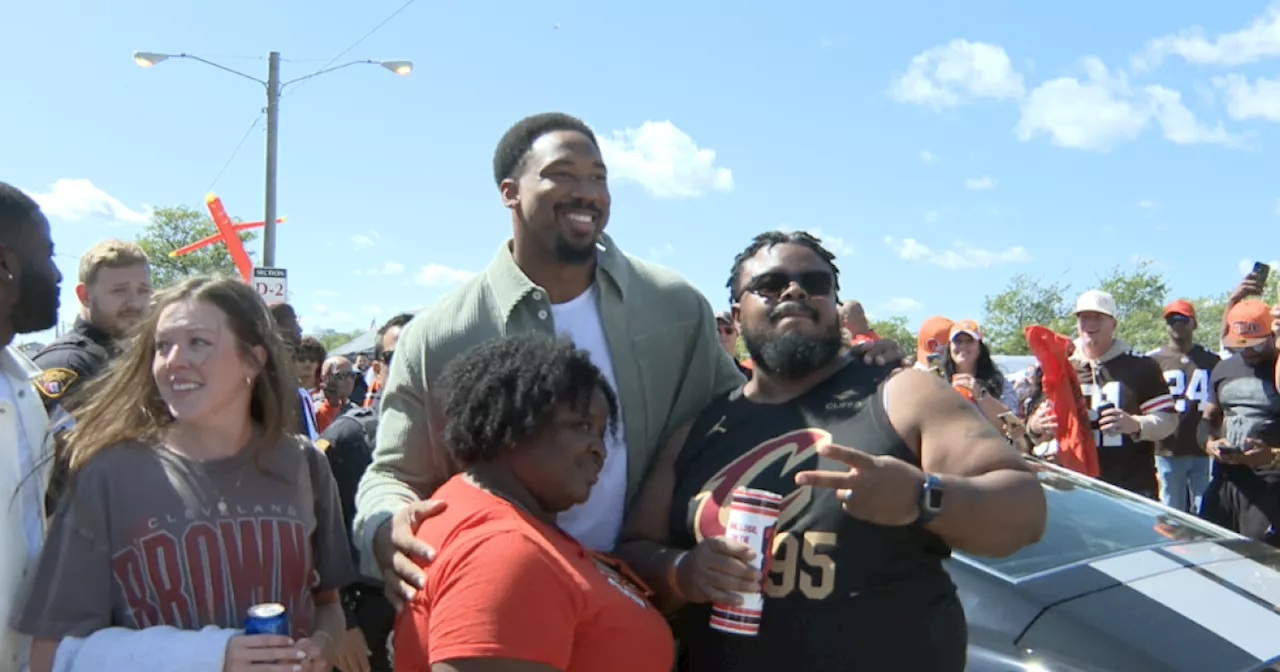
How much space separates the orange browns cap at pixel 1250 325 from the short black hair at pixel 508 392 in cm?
570

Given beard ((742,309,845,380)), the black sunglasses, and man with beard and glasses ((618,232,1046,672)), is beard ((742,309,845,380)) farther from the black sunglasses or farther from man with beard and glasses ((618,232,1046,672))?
the black sunglasses

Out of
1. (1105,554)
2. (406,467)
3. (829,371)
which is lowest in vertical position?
(1105,554)

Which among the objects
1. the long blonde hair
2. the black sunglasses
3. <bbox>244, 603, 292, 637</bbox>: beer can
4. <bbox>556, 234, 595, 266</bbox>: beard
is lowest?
<bbox>244, 603, 292, 637</bbox>: beer can

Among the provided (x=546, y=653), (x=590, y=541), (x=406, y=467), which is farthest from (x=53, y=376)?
(x=546, y=653)

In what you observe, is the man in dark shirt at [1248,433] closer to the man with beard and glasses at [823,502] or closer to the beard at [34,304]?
the man with beard and glasses at [823,502]

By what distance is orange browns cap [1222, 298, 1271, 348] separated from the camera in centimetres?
614

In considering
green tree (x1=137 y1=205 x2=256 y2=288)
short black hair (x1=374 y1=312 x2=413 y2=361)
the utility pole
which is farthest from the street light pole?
green tree (x1=137 y1=205 x2=256 y2=288)

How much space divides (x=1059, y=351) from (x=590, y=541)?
15.1 feet

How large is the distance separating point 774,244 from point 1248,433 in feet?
16.0

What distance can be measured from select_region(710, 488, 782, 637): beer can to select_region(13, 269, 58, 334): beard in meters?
1.82

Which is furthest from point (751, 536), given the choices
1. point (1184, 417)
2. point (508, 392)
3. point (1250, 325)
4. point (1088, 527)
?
point (1184, 417)

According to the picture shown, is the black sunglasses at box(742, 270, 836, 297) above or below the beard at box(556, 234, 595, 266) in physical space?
below

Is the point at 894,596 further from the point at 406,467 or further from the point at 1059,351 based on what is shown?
the point at 1059,351

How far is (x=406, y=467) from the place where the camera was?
255cm
